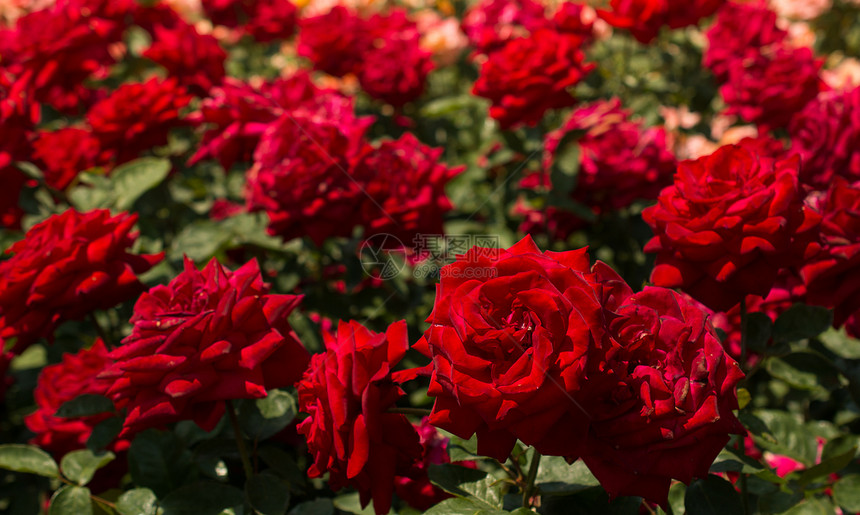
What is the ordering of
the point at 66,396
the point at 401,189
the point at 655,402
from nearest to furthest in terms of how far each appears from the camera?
the point at 655,402 < the point at 66,396 < the point at 401,189

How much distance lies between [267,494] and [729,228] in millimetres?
756

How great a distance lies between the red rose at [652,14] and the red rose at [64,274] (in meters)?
1.42

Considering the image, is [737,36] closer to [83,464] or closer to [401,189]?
[401,189]

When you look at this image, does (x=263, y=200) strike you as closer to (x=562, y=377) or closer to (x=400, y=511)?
(x=400, y=511)

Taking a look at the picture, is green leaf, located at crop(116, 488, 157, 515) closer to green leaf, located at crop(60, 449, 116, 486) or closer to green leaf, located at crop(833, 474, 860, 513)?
green leaf, located at crop(60, 449, 116, 486)

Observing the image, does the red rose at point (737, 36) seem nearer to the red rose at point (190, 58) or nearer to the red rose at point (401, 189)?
the red rose at point (401, 189)

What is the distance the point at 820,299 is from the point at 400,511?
77 centimetres

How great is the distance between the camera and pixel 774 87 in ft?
5.94

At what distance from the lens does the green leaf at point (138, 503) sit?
107 centimetres

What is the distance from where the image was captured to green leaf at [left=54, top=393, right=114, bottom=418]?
1.18 metres

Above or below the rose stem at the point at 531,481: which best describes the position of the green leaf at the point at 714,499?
below

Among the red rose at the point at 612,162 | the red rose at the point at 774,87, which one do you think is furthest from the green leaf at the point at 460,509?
the red rose at the point at 774,87

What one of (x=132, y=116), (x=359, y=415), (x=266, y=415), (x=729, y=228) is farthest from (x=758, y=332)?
(x=132, y=116)

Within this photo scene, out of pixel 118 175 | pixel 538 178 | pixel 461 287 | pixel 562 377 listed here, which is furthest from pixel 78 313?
pixel 538 178
